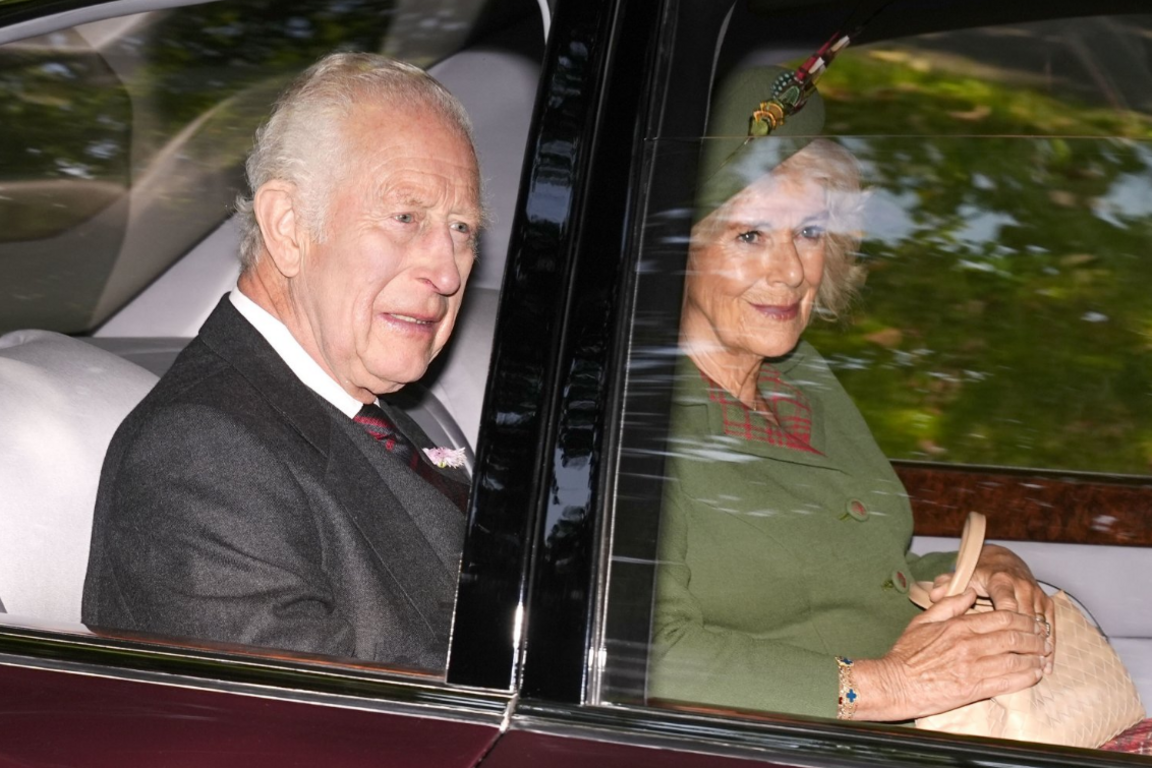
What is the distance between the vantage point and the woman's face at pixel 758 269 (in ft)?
4.49

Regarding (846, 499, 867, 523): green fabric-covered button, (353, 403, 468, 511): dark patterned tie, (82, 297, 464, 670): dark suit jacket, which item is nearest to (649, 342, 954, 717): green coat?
(846, 499, 867, 523): green fabric-covered button

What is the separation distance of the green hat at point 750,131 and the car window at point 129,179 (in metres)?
0.36

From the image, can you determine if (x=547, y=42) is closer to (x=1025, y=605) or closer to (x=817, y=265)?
(x=817, y=265)

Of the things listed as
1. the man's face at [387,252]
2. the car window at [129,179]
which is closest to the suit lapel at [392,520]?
the man's face at [387,252]

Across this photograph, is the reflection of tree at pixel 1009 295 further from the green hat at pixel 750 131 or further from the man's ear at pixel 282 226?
Answer: the man's ear at pixel 282 226

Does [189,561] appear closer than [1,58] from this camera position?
Yes

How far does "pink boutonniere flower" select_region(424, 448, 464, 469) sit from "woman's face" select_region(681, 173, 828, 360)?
27.1 inches

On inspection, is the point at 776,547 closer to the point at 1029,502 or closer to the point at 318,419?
the point at 1029,502

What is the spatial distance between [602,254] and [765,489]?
1.09 ft

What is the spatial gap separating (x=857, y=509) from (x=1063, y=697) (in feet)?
1.29

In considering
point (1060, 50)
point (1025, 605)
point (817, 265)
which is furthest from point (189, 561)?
point (1060, 50)

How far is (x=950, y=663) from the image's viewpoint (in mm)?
1498

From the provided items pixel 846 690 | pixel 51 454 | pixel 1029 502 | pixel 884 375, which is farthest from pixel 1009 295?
pixel 51 454

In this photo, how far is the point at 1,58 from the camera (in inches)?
81.9
